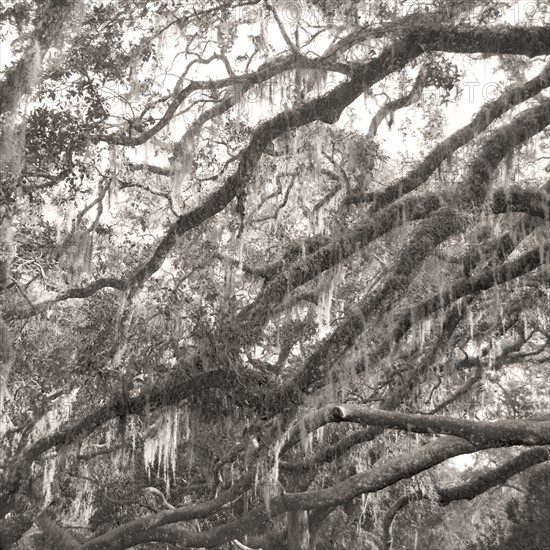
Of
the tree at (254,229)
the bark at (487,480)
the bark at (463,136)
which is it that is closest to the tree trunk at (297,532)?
the tree at (254,229)

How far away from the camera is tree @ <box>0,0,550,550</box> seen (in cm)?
514

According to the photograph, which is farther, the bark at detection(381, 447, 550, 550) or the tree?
the bark at detection(381, 447, 550, 550)

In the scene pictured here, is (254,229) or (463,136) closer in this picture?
(463,136)

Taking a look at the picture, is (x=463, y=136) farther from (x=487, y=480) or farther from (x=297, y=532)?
(x=297, y=532)

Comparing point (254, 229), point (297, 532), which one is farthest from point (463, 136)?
point (297, 532)

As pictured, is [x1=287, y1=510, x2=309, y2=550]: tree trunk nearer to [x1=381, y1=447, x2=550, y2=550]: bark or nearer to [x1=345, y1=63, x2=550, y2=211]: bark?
[x1=381, y1=447, x2=550, y2=550]: bark

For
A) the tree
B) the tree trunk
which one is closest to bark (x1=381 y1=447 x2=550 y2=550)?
the tree

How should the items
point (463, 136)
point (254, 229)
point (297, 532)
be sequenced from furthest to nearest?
point (297, 532), point (254, 229), point (463, 136)

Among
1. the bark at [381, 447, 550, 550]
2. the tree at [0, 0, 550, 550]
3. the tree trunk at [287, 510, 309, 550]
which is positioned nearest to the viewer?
the tree at [0, 0, 550, 550]

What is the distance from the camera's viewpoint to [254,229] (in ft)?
28.2

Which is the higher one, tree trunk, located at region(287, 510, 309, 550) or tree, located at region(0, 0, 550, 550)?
tree, located at region(0, 0, 550, 550)

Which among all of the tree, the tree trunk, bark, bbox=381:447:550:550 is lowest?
the tree trunk

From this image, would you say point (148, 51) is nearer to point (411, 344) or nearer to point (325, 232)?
point (325, 232)

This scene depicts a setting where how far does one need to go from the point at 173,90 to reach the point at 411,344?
4.44 meters
